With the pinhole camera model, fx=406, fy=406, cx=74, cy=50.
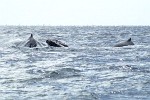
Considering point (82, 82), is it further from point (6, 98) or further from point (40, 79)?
point (6, 98)

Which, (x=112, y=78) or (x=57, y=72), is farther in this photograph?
(x=57, y=72)

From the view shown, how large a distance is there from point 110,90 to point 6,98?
4.20 metres

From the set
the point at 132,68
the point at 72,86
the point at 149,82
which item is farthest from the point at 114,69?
the point at 72,86

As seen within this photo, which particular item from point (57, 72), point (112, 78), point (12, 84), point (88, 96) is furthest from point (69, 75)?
point (88, 96)

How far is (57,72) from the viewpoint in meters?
21.1

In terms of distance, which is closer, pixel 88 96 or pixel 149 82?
pixel 88 96

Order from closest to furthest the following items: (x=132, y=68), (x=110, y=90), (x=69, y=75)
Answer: (x=110, y=90) → (x=69, y=75) → (x=132, y=68)

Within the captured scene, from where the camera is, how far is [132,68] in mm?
23438

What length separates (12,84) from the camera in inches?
679

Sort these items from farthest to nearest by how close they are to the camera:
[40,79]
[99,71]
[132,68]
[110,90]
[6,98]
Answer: [132,68]
[99,71]
[40,79]
[110,90]
[6,98]

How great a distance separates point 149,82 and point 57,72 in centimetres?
527

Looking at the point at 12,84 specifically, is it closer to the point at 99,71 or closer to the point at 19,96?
the point at 19,96

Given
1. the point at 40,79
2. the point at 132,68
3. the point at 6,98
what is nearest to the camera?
the point at 6,98

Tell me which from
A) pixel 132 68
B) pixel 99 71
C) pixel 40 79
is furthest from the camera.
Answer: pixel 132 68
